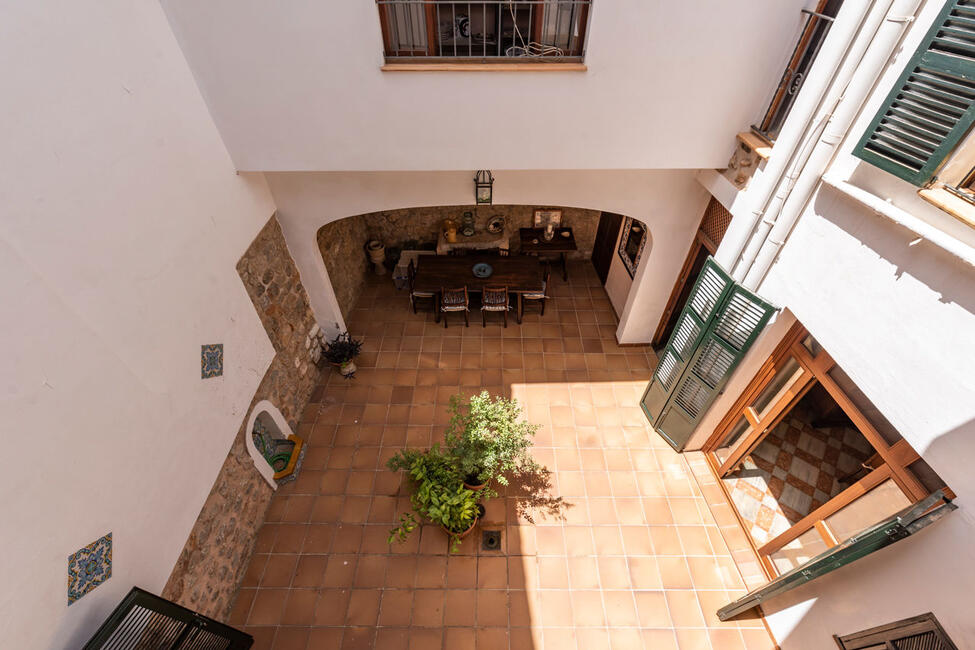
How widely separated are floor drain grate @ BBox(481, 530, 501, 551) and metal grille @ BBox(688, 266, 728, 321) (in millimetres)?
3161

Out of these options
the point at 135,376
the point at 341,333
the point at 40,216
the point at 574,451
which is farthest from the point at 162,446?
the point at 574,451

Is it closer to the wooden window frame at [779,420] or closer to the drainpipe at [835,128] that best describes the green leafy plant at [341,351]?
the wooden window frame at [779,420]

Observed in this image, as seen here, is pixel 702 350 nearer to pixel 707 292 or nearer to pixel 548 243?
pixel 707 292

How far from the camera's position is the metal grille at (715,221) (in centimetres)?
489

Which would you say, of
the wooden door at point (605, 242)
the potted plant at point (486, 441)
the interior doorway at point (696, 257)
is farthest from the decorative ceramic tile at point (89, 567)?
the wooden door at point (605, 242)

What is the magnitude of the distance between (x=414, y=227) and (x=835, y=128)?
21.7 ft

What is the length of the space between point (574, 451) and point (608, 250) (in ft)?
13.1

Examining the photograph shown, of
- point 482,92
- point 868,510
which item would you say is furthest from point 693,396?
point 482,92

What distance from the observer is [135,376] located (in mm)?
2945

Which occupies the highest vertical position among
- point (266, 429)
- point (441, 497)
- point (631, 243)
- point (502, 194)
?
point (631, 243)

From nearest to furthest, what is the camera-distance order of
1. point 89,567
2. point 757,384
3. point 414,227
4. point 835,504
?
point 89,567
point 835,504
point 757,384
point 414,227

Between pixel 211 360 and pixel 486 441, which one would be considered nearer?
pixel 211 360

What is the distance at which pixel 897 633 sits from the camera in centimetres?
247

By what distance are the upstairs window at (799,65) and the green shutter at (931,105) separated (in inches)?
45.5
